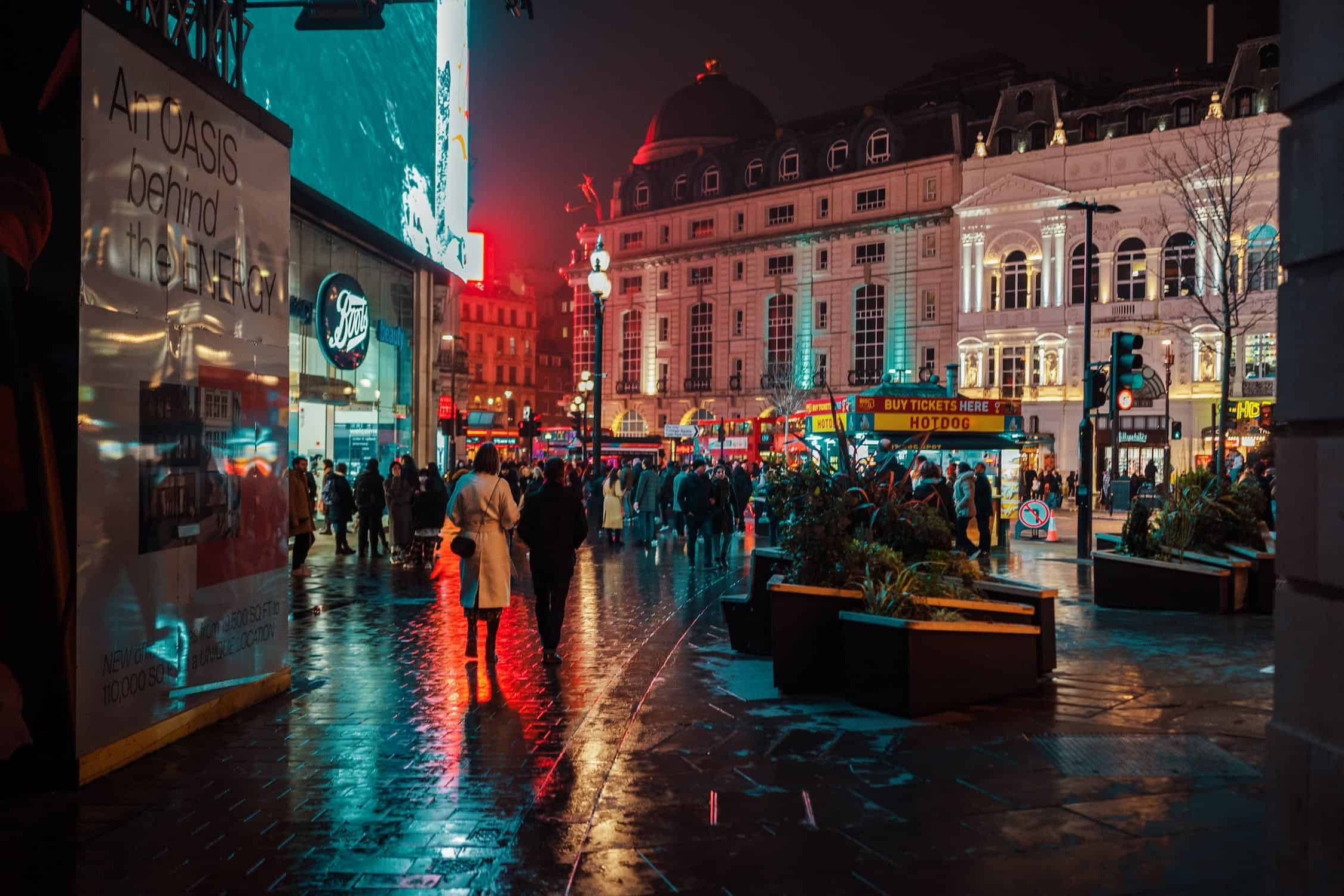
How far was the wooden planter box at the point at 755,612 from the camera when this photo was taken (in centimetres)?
966

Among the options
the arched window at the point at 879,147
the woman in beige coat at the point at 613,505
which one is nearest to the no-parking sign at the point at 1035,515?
the woman in beige coat at the point at 613,505

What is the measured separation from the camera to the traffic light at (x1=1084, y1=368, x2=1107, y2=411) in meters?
18.0

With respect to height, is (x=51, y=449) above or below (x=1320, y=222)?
below

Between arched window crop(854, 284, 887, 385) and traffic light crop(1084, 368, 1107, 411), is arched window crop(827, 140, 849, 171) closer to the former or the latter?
arched window crop(854, 284, 887, 385)

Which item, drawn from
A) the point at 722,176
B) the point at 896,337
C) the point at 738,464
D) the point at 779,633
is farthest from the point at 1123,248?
the point at 779,633

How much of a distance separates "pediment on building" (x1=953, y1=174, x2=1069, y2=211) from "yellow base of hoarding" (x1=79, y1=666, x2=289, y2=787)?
51.7 m

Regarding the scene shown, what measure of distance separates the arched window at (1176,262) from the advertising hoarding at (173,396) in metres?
50.0

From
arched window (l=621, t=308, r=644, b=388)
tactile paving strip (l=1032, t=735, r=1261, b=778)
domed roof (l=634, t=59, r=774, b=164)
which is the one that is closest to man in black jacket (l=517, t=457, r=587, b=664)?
tactile paving strip (l=1032, t=735, r=1261, b=778)

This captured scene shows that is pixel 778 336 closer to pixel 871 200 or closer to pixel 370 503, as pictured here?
pixel 871 200

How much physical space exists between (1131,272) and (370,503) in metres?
43.0

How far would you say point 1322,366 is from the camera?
3152mm

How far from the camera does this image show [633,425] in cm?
7731

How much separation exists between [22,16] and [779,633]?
5749 mm

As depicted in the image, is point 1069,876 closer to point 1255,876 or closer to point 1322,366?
point 1255,876
